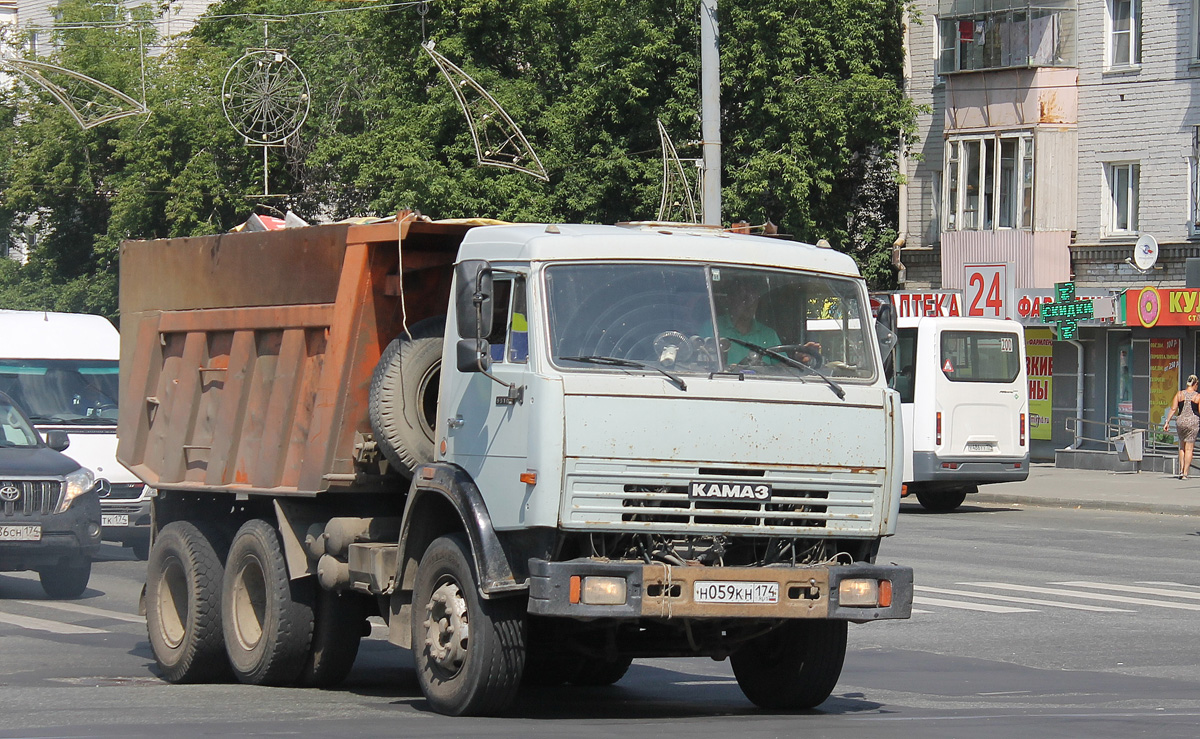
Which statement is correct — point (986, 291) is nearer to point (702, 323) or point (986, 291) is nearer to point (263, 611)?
point (263, 611)

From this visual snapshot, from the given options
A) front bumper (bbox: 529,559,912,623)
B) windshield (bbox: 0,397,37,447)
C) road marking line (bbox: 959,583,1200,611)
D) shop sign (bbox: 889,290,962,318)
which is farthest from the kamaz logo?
shop sign (bbox: 889,290,962,318)

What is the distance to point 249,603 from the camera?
399 inches

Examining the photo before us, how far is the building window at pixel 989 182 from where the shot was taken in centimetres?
3641

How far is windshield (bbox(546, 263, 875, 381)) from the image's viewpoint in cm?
809

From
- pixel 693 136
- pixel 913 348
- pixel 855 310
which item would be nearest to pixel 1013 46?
pixel 693 136

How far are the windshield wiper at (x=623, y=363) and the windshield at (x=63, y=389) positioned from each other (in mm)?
11409

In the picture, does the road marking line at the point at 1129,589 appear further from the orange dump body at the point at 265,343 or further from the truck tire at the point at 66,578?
the truck tire at the point at 66,578

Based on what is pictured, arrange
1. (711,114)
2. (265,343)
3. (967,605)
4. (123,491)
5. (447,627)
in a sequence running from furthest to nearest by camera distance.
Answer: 1. (711,114)
2. (123,491)
3. (967,605)
4. (265,343)
5. (447,627)

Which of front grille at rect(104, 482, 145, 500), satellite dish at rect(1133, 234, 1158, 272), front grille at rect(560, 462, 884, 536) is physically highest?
satellite dish at rect(1133, 234, 1158, 272)

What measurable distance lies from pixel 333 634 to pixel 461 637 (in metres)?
1.85

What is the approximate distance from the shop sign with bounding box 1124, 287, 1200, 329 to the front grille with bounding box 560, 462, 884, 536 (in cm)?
2657

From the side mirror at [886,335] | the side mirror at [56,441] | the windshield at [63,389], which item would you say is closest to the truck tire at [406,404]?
the side mirror at [886,335]

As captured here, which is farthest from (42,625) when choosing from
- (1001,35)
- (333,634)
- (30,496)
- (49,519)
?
(1001,35)

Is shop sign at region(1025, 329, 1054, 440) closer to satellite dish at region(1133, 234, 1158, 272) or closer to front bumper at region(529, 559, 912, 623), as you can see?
satellite dish at region(1133, 234, 1158, 272)
